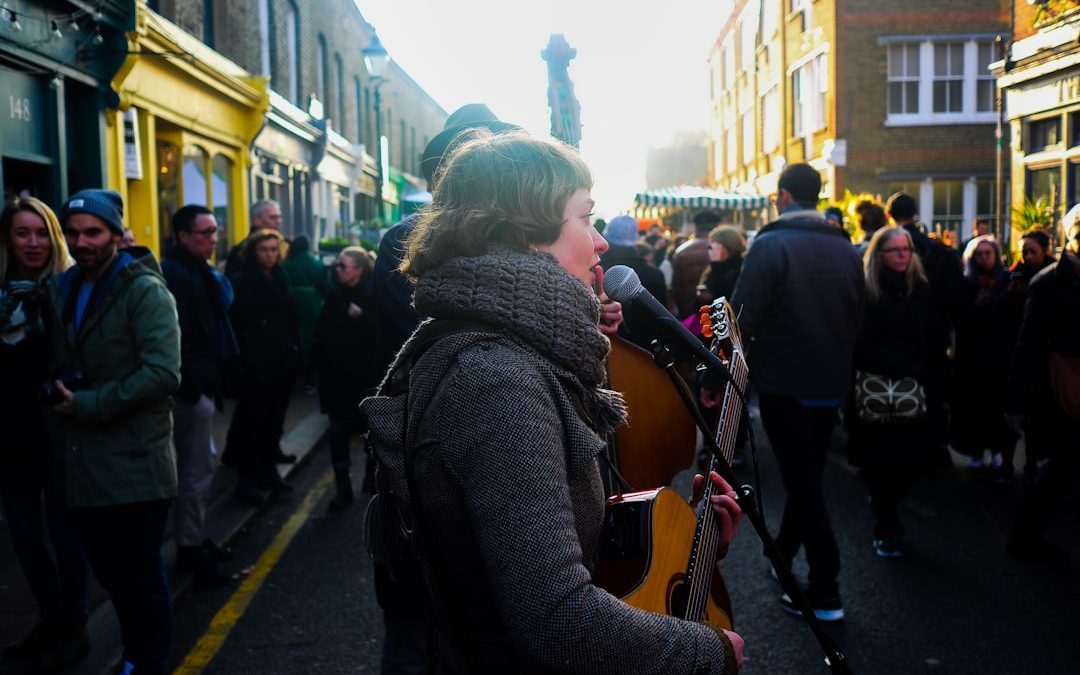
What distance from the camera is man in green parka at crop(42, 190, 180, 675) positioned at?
3900mm

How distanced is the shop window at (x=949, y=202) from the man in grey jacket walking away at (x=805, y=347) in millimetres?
21788

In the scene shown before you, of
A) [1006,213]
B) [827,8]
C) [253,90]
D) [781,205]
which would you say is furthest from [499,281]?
[827,8]

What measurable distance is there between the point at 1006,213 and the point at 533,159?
760 inches

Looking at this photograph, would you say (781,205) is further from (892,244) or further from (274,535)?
(274,535)

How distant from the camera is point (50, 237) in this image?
456cm

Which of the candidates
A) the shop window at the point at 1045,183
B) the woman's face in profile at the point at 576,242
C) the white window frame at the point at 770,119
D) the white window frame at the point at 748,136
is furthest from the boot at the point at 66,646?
the white window frame at the point at 748,136

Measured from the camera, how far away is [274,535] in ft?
22.4

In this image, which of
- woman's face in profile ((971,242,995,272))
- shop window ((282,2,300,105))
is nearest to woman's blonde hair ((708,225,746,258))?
woman's face in profile ((971,242,995,272))

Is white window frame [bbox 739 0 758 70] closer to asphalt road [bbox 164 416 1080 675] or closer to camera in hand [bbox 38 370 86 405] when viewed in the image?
asphalt road [bbox 164 416 1080 675]

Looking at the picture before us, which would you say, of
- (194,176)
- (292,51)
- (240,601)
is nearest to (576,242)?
(240,601)

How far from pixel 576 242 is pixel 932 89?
2572 centimetres

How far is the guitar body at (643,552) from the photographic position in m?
1.92

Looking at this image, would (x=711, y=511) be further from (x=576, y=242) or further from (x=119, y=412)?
(x=119, y=412)

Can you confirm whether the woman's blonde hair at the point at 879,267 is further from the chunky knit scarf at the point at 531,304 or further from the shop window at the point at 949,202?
the shop window at the point at 949,202
